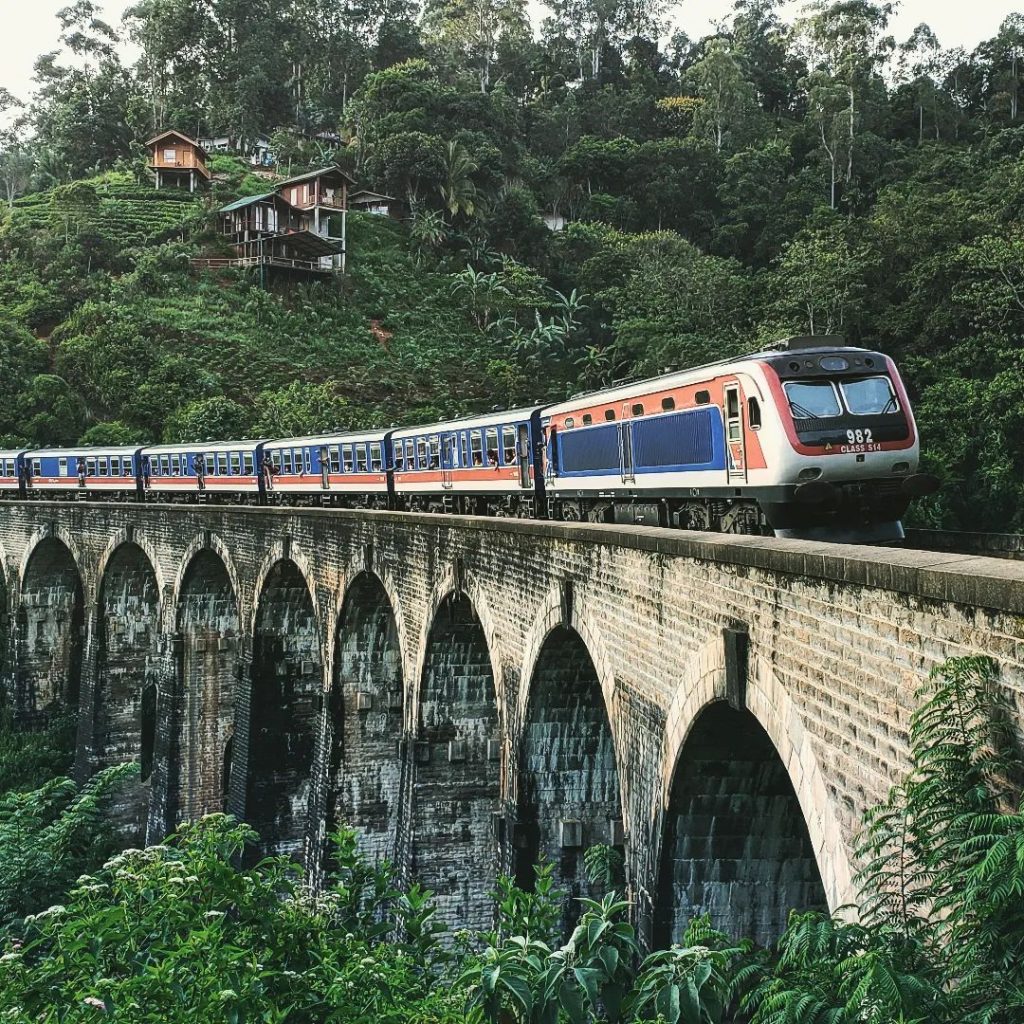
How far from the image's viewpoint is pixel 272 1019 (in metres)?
6.68

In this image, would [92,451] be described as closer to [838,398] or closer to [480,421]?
[480,421]

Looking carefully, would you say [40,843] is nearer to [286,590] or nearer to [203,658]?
[286,590]

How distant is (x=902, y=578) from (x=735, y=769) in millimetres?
4237

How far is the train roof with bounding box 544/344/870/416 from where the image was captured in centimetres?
1220

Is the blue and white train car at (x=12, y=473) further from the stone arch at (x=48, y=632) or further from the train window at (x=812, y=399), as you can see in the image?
the train window at (x=812, y=399)

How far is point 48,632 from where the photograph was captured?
37.2 meters

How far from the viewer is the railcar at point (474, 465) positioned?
20.2 metres

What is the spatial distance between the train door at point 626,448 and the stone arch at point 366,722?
7.13 m

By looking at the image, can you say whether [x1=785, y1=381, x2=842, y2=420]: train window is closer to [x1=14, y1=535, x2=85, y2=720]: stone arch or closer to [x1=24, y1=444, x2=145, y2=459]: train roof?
[x1=24, y1=444, x2=145, y2=459]: train roof

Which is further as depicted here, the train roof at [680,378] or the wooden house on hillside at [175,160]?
the wooden house on hillside at [175,160]

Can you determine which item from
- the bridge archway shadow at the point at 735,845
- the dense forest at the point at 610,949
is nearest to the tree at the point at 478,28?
the bridge archway shadow at the point at 735,845

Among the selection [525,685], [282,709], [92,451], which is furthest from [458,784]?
[92,451]

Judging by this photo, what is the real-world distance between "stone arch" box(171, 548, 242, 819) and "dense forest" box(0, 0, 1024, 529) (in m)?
17.4

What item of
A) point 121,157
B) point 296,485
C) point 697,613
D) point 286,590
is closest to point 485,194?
point 121,157
